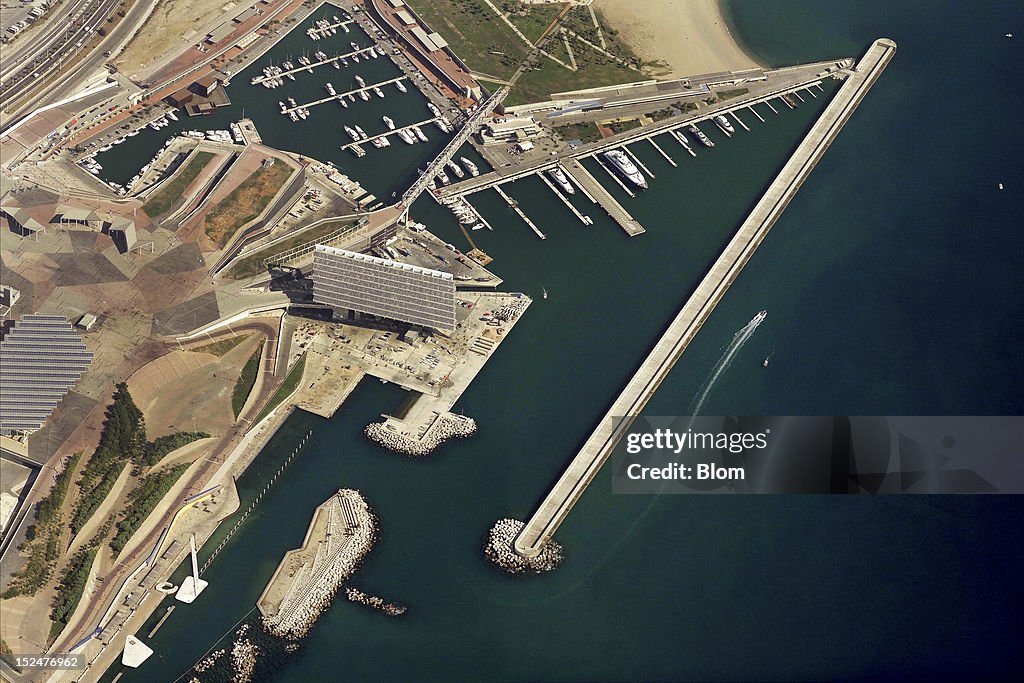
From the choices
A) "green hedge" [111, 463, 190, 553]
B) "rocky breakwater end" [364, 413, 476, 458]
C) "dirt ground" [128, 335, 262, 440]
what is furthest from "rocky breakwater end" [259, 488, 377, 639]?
"dirt ground" [128, 335, 262, 440]

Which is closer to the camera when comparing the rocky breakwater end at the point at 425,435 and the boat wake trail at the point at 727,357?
the rocky breakwater end at the point at 425,435

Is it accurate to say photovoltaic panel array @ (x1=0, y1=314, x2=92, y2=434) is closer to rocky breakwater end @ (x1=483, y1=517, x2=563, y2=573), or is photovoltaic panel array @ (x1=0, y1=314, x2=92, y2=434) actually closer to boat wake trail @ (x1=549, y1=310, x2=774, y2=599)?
rocky breakwater end @ (x1=483, y1=517, x2=563, y2=573)

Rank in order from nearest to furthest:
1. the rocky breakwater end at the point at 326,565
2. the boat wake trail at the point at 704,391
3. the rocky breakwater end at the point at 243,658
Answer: the rocky breakwater end at the point at 243,658 → the rocky breakwater end at the point at 326,565 → the boat wake trail at the point at 704,391

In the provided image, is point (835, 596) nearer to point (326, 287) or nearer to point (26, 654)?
point (326, 287)

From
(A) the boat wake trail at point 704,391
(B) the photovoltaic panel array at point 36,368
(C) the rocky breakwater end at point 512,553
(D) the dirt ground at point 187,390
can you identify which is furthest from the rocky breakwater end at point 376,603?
(B) the photovoltaic panel array at point 36,368

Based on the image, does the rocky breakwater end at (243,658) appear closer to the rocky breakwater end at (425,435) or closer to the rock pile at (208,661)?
the rock pile at (208,661)

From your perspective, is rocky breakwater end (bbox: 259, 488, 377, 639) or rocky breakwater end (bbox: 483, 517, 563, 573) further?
rocky breakwater end (bbox: 483, 517, 563, 573)

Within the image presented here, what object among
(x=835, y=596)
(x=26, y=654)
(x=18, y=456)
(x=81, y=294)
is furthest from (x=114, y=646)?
(x=835, y=596)
